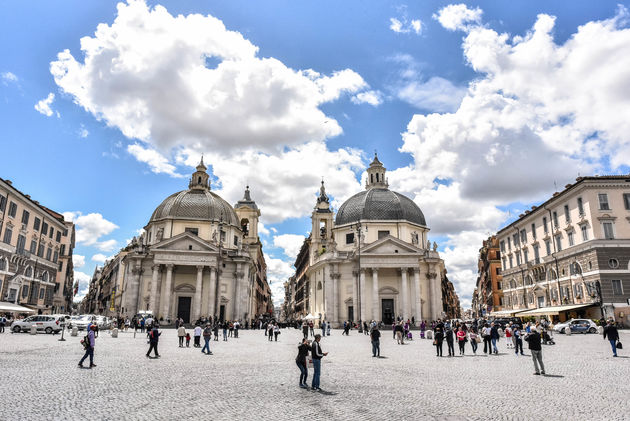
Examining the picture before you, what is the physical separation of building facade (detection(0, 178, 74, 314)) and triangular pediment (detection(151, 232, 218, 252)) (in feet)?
40.5

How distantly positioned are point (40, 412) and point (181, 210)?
51153mm

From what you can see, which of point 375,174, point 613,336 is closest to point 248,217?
point 375,174

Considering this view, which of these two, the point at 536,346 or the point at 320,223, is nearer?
the point at 536,346

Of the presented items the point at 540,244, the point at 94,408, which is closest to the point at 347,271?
the point at 540,244

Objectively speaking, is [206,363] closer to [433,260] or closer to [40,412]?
[40,412]

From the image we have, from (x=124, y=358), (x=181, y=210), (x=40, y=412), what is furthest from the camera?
(x=181, y=210)

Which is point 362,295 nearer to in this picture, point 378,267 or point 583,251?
point 378,267

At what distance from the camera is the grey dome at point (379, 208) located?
195ft

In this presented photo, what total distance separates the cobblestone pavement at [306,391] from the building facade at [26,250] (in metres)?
29.8

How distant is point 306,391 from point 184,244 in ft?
142

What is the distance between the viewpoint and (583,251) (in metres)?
40.8

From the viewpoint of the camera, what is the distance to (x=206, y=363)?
53.2ft

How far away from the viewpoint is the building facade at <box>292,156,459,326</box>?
52438 millimetres

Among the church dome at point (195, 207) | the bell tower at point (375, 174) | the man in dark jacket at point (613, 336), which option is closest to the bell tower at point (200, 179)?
the church dome at point (195, 207)
